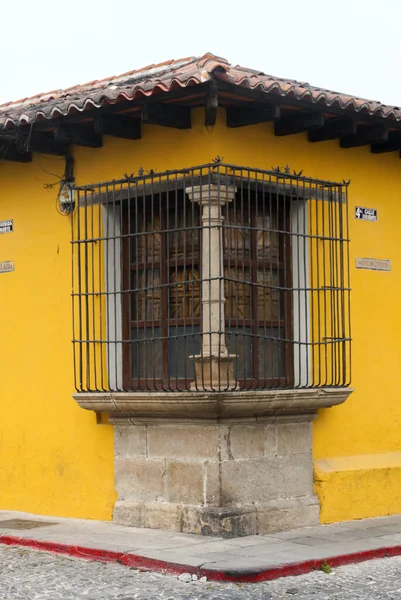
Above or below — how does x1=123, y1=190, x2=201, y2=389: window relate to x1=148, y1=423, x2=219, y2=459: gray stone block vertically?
above

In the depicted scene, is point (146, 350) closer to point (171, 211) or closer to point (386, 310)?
point (171, 211)

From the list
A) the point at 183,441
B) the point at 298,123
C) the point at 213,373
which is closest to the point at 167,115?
the point at 298,123

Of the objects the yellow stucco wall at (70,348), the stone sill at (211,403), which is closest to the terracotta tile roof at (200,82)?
the yellow stucco wall at (70,348)

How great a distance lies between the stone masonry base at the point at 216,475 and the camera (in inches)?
350

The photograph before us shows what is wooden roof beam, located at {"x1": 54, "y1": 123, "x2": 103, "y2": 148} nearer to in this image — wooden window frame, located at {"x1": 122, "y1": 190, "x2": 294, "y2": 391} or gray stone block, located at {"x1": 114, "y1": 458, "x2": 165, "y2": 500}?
wooden window frame, located at {"x1": 122, "y1": 190, "x2": 294, "y2": 391}

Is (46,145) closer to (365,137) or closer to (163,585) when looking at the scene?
(365,137)

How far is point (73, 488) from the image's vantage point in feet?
33.1

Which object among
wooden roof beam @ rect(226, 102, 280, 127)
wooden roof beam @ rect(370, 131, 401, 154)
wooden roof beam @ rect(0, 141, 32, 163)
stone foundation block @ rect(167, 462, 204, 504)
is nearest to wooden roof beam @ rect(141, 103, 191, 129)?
wooden roof beam @ rect(226, 102, 280, 127)

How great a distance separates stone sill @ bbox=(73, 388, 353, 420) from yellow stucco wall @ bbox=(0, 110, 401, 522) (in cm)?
40

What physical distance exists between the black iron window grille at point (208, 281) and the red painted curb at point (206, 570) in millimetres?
1509

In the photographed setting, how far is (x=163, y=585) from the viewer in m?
7.35

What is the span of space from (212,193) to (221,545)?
9.39ft

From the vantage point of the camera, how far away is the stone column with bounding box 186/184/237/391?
8.80 metres

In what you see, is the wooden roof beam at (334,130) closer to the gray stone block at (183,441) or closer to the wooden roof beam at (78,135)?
the wooden roof beam at (78,135)
